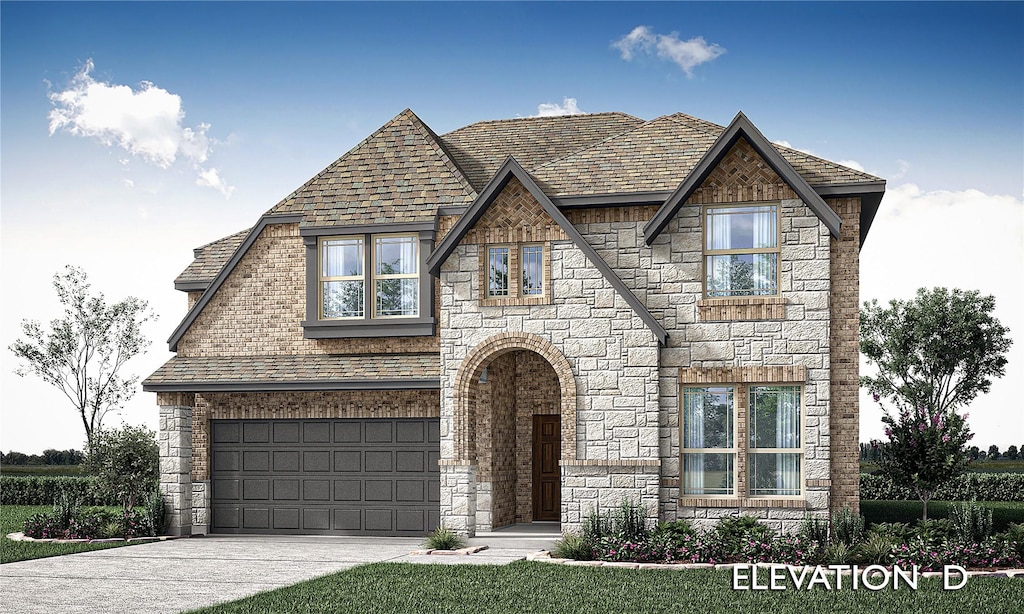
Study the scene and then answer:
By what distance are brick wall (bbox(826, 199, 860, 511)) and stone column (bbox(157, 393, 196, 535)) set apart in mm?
12471

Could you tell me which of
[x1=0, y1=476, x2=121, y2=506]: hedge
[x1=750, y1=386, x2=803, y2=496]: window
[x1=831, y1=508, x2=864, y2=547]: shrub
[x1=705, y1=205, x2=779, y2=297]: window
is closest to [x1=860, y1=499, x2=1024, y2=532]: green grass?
[x1=750, y1=386, x2=803, y2=496]: window

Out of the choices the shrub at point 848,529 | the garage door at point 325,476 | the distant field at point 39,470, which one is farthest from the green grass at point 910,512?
the distant field at point 39,470

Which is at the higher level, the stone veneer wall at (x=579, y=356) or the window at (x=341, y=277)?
the window at (x=341, y=277)

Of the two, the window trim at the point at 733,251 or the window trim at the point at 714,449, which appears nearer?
the window trim at the point at 714,449

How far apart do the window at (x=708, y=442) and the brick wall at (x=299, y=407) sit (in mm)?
5035

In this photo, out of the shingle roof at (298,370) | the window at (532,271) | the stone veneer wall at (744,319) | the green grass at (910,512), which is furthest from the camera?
the green grass at (910,512)

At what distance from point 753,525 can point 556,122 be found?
472 inches

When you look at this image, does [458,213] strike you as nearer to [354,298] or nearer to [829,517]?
[354,298]

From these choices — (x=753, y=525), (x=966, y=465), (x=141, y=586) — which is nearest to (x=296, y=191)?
(x=141, y=586)

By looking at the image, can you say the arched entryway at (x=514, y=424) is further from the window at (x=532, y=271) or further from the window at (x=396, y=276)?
the window at (x=396, y=276)

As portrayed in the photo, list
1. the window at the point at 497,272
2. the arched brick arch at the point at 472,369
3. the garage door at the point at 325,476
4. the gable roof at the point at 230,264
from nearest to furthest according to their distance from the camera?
the arched brick arch at the point at 472,369 → the window at the point at 497,272 → the garage door at the point at 325,476 → the gable roof at the point at 230,264

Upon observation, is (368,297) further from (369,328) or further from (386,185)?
(386,185)

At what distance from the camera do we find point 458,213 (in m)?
21.4

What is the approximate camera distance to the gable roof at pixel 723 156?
18.4 metres
